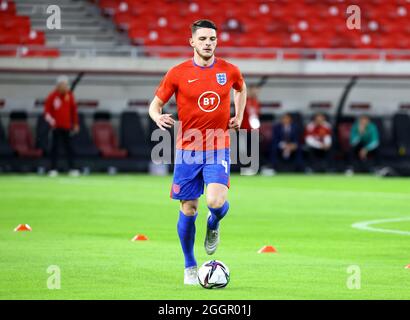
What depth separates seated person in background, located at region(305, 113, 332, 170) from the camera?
103 ft

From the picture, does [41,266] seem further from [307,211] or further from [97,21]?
[97,21]

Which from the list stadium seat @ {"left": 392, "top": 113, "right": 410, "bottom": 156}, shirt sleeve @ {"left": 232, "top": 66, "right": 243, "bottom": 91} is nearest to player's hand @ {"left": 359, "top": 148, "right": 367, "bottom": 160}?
stadium seat @ {"left": 392, "top": 113, "right": 410, "bottom": 156}

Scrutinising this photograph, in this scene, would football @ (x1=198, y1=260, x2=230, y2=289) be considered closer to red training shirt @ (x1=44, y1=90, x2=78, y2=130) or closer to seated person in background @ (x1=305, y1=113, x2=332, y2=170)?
red training shirt @ (x1=44, y1=90, x2=78, y2=130)

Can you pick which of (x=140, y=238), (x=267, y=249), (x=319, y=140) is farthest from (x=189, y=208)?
(x=319, y=140)

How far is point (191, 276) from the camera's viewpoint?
34.7 ft

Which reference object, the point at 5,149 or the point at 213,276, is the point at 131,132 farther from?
the point at 213,276

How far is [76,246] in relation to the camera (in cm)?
1370

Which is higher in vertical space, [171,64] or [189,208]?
[189,208]

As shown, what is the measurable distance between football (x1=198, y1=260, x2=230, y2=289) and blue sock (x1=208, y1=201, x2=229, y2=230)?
595 millimetres

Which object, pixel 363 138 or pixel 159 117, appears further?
pixel 363 138

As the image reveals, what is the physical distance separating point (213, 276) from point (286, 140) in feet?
69.5

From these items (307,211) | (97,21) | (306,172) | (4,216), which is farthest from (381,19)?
(4,216)

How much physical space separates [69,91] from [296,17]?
8895mm

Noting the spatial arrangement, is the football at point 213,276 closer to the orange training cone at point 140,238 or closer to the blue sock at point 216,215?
the blue sock at point 216,215
